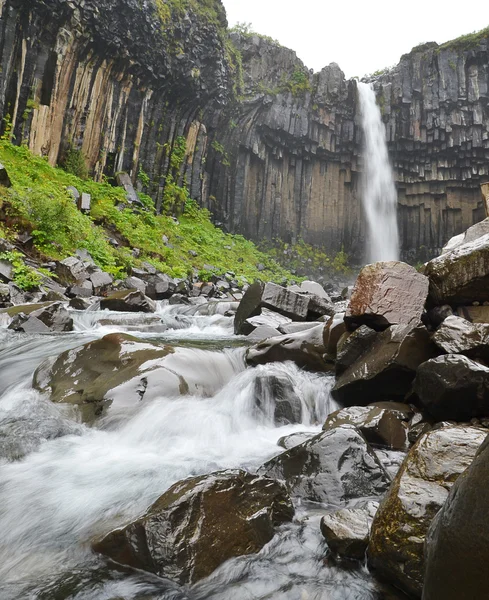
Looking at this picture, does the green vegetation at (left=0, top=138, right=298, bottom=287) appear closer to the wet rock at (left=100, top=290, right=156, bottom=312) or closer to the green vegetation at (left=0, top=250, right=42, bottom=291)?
the green vegetation at (left=0, top=250, right=42, bottom=291)

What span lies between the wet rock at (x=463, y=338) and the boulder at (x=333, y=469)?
1713mm

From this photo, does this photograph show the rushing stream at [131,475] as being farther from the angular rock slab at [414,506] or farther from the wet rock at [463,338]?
the wet rock at [463,338]

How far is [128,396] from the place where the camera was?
4.57 m

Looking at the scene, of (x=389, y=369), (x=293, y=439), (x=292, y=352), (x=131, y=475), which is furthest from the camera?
(x=292, y=352)

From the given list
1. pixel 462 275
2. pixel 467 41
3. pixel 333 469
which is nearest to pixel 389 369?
pixel 462 275

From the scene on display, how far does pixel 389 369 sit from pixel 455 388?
92cm

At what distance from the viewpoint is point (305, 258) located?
1323 inches

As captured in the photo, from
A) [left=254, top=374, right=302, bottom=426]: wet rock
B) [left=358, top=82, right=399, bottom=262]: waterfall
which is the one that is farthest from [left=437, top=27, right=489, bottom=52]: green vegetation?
[left=254, top=374, right=302, bottom=426]: wet rock

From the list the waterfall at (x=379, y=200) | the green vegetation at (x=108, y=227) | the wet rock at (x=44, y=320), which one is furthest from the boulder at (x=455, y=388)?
the waterfall at (x=379, y=200)

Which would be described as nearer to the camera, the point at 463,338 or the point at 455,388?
the point at 455,388

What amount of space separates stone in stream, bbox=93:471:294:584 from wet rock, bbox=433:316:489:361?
2.65m

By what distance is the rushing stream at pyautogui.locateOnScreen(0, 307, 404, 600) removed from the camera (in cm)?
222

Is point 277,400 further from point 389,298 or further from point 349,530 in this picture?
point 349,530

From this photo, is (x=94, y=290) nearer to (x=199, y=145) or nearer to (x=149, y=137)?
(x=149, y=137)
